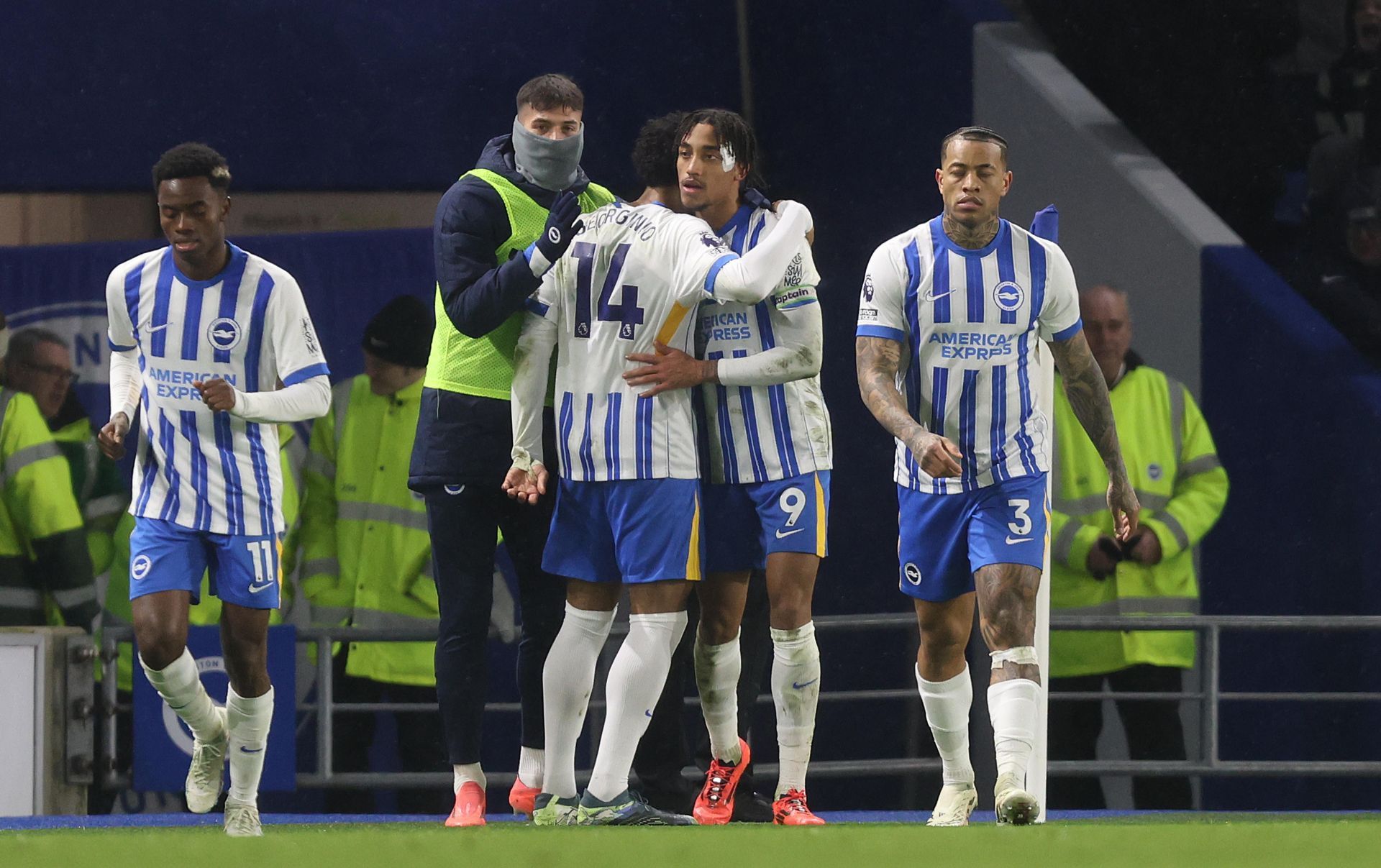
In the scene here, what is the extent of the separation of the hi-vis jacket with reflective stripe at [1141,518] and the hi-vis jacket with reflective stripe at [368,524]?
8.59 feet

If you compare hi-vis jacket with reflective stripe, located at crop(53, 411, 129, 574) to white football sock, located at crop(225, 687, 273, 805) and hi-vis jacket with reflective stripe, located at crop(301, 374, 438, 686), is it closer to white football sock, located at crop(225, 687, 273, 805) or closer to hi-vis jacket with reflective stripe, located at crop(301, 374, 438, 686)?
hi-vis jacket with reflective stripe, located at crop(301, 374, 438, 686)

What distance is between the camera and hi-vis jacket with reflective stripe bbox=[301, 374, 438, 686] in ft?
27.8

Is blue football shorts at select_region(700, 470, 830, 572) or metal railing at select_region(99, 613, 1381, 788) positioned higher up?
blue football shorts at select_region(700, 470, 830, 572)

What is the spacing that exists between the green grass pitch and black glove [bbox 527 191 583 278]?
1.48 m

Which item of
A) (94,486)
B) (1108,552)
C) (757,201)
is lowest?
(1108,552)

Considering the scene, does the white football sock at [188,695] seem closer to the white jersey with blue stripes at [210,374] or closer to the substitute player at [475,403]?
the white jersey with blue stripes at [210,374]

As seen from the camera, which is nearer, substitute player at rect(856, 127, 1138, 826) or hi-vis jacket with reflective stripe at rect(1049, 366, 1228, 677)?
substitute player at rect(856, 127, 1138, 826)

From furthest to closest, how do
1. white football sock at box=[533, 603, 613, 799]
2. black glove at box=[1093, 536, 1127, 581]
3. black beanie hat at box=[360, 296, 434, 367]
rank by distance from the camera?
black beanie hat at box=[360, 296, 434, 367], black glove at box=[1093, 536, 1127, 581], white football sock at box=[533, 603, 613, 799]

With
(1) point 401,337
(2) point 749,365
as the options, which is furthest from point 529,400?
(1) point 401,337

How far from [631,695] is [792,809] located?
0.69 m

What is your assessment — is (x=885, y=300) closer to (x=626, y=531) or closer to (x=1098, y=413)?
(x=1098, y=413)

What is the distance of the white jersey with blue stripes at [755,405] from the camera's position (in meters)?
5.44

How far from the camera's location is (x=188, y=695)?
18.5 feet

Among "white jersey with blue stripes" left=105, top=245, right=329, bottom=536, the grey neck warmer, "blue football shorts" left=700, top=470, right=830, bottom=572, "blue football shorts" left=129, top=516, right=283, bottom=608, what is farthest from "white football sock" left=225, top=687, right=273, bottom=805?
the grey neck warmer
